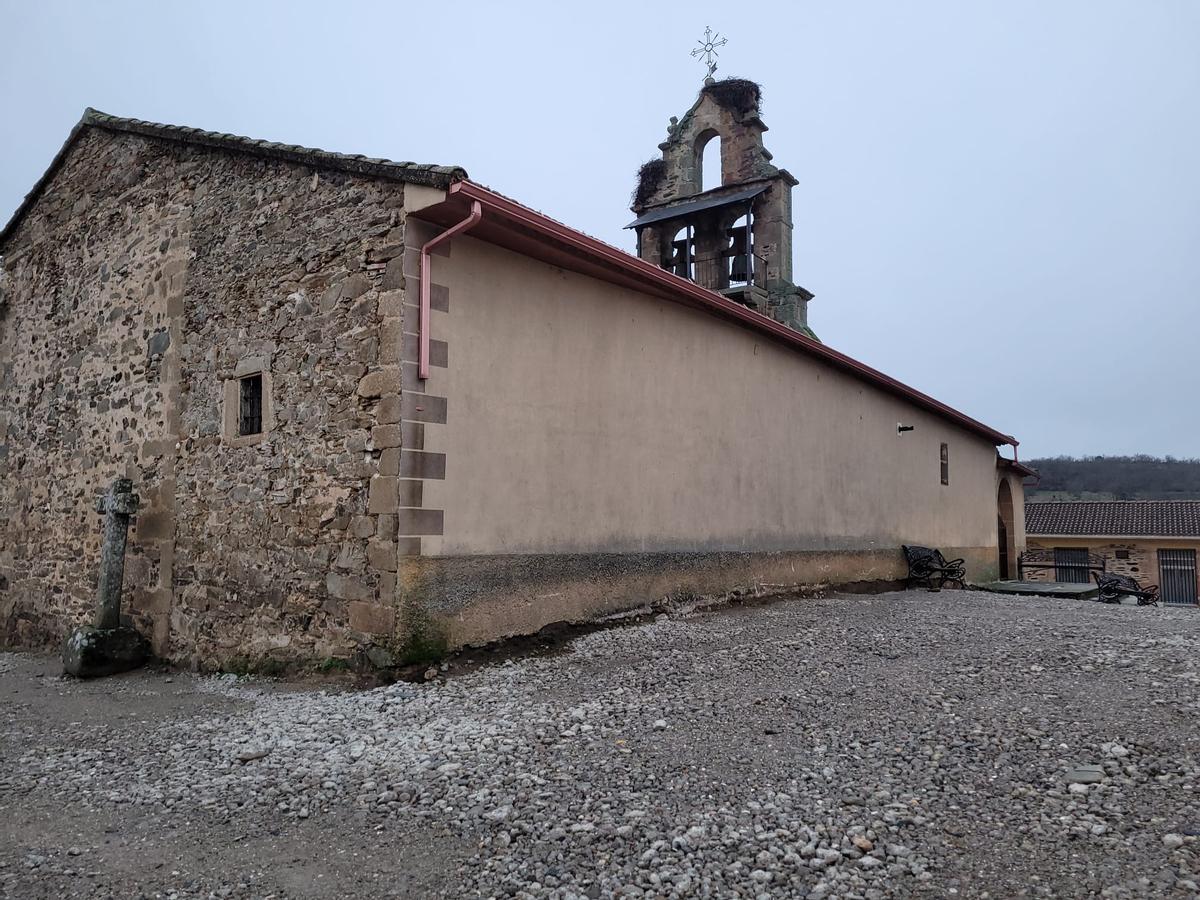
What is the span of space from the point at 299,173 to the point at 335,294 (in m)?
1.21

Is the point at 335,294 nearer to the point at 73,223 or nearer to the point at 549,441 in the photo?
the point at 549,441

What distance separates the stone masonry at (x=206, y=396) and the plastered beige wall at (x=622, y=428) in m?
0.60

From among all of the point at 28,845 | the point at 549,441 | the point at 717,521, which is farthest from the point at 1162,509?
the point at 28,845

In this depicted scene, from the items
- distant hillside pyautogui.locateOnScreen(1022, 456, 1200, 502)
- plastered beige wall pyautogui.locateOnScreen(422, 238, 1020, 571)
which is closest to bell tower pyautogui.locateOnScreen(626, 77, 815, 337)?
plastered beige wall pyautogui.locateOnScreen(422, 238, 1020, 571)

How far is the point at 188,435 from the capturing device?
23.9 ft

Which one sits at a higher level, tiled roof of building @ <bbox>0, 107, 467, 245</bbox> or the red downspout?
tiled roof of building @ <bbox>0, 107, 467, 245</bbox>

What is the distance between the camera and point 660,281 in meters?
7.39

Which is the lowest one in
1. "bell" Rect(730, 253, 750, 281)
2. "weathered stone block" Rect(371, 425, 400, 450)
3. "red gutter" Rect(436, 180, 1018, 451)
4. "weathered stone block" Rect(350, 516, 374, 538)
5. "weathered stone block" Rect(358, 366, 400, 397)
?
"weathered stone block" Rect(350, 516, 374, 538)

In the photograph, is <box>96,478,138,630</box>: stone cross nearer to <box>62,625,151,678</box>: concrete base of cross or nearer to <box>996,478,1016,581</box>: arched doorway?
<box>62,625,151,678</box>: concrete base of cross

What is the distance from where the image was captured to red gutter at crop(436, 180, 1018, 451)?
564cm

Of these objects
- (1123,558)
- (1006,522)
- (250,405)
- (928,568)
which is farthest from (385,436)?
(1123,558)

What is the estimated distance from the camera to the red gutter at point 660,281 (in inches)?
222

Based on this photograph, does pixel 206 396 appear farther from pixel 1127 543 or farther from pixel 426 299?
pixel 1127 543

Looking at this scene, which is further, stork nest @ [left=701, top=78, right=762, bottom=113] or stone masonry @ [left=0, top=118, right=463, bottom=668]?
stork nest @ [left=701, top=78, right=762, bottom=113]
